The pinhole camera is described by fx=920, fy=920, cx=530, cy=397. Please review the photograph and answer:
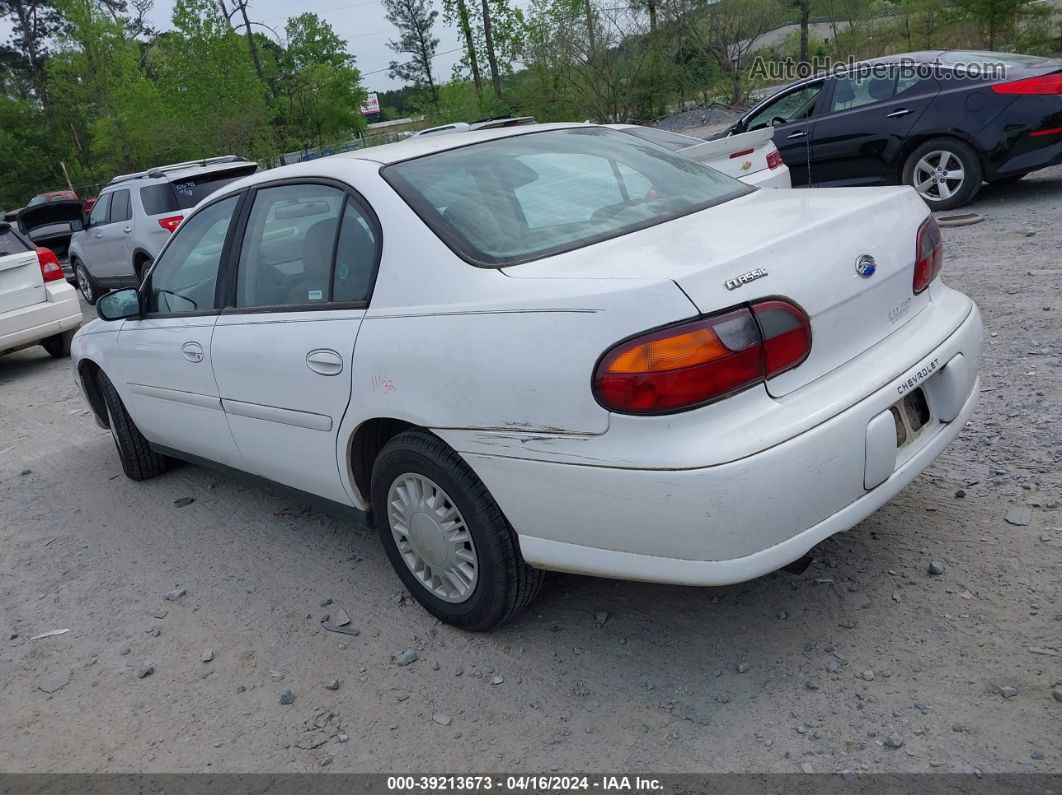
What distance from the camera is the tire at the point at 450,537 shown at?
115 inches

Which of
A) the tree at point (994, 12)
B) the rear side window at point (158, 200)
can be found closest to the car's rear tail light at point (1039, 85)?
the rear side window at point (158, 200)

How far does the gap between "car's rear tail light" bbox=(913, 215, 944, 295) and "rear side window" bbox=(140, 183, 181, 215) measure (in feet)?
33.7

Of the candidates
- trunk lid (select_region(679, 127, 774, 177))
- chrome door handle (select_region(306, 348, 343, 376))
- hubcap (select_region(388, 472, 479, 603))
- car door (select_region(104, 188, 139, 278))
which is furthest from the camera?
car door (select_region(104, 188, 139, 278))

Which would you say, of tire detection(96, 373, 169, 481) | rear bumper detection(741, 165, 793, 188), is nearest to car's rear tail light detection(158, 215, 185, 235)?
tire detection(96, 373, 169, 481)

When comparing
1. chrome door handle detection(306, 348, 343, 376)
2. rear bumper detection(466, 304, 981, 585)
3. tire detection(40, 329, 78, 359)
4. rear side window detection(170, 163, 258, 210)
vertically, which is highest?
rear side window detection(170, 163, 258, 210)

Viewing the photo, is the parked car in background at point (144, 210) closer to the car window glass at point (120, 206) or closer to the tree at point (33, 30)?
the car window glass at point (120, 206)

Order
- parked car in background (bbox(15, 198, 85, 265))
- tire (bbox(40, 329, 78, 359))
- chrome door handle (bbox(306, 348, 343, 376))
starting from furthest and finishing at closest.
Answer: parked car in background (bbox(15, 198, 85, 265)) < tire (bbox(40, 329, 78, 359)) < chrome door handle (bbox(306, 348, 343, 376))

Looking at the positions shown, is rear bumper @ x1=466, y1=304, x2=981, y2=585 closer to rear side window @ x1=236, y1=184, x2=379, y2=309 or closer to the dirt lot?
the dirt lot

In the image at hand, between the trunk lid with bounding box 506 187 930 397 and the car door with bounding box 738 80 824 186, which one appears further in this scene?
the car door with bounding box 738 80 824 186

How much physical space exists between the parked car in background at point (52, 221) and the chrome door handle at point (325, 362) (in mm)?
16559

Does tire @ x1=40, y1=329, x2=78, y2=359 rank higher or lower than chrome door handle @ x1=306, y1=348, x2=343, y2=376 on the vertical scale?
lower

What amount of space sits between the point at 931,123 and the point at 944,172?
1.63ft

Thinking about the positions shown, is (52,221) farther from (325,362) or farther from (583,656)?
(583,656)

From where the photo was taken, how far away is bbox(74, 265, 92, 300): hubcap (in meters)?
14.4
